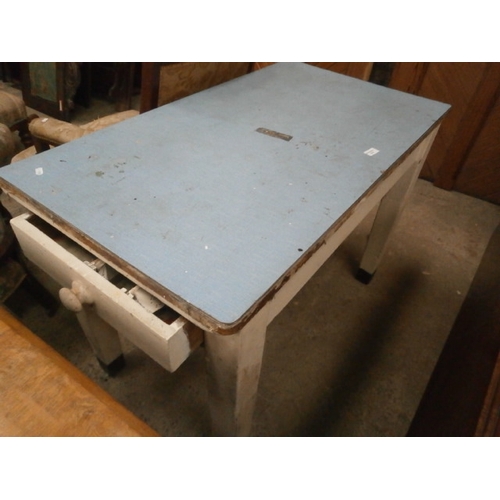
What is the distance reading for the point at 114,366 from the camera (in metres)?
1.24

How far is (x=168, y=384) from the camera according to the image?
1.26 m

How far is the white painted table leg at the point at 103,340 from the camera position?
1013mm

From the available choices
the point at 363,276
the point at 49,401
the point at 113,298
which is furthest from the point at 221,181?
the point at 363,276

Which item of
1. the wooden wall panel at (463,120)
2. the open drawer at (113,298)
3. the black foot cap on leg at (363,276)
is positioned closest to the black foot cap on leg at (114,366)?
the open drawer at (113,298)

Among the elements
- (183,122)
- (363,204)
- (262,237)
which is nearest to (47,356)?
(262,237)

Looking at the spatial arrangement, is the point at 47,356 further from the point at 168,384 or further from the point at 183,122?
the point at 183,122

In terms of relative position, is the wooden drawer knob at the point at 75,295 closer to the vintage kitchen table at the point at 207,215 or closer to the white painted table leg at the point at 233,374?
the vintage kitchen table at the point at 207,215

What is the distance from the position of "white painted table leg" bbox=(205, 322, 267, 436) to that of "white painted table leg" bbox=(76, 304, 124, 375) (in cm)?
41

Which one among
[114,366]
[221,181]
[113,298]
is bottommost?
[114,366]

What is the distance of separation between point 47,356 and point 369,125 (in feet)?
3.27

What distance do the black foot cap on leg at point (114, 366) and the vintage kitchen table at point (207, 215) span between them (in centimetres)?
11

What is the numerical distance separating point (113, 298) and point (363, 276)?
1.29 m

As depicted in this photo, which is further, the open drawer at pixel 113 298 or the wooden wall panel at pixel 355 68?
the wooden wall panel at pixel 355 68

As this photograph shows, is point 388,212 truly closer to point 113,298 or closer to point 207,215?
point 207,215
